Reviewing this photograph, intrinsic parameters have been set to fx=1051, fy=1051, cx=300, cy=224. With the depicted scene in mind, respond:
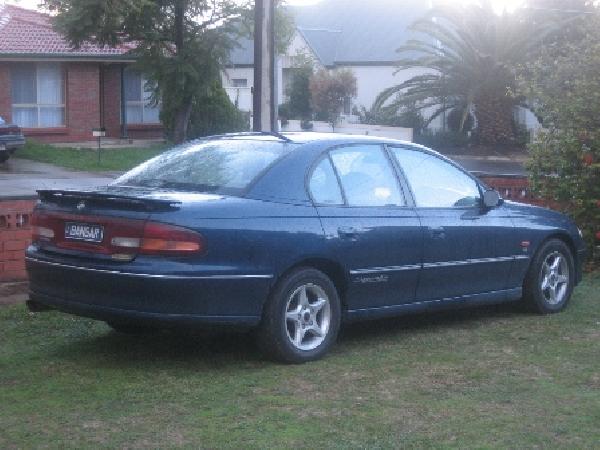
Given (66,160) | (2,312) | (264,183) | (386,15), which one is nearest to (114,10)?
(66,160)

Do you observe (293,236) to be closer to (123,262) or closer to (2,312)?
(123,262)

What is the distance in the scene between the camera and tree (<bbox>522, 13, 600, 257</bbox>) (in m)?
11.7

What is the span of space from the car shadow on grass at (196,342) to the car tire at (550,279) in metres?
0.30

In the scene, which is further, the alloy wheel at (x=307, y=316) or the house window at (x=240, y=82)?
the house window at (x=240, y=82)

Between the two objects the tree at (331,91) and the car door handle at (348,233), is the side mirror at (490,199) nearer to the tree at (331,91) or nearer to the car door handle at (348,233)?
the car door handle at (348,233)

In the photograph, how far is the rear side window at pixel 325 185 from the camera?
718 centimetres

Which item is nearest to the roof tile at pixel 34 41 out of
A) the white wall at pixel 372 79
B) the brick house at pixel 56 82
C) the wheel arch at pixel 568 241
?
the brick house at pixel 56 82

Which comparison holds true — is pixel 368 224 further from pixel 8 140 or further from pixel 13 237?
pixel 8 140

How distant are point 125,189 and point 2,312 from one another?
1.96 m

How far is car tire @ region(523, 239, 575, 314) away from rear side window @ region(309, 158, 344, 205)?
2.30 metres

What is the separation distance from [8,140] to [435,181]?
58.3 feet

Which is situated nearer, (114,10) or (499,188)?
(499,188)

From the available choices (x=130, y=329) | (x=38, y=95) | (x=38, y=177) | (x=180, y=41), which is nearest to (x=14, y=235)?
(x=130, y=329)

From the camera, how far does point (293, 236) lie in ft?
22.3
